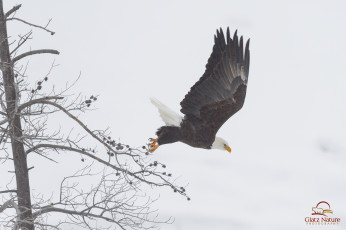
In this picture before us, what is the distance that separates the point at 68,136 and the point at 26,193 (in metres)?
1.09

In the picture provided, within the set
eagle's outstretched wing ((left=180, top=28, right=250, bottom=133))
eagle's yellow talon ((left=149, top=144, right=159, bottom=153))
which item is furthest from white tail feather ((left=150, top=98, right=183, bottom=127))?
eagle's yellow talon ((left=149, top=144, right=159, bottom=153))

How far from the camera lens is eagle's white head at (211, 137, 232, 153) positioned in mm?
9533

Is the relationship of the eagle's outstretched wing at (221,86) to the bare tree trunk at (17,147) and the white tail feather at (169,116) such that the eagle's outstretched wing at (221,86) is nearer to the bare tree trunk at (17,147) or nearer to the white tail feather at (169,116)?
the white tail feather at (169,116)

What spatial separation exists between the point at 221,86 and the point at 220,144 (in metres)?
1.17

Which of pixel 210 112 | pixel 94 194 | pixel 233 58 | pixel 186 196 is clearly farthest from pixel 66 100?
pixel 233 58

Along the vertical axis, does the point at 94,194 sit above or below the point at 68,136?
below

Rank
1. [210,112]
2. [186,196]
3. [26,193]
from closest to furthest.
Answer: [186,196] → [26,193] → [210,112]

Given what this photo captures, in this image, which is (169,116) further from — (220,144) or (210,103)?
(220,144)

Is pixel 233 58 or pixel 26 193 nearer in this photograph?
pixel 26 193

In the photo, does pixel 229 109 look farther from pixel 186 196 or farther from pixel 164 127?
pixel 186 196

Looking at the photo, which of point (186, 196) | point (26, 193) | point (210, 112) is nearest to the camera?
point (186, 196)

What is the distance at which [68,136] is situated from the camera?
709 cm

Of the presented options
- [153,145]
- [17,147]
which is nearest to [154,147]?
[153,145]

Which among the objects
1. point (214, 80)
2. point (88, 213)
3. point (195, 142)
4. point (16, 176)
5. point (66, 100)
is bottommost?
point (88, 213)
